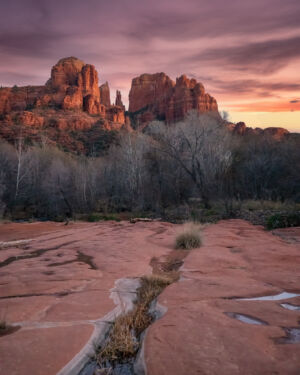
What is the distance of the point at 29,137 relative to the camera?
57.4 meters

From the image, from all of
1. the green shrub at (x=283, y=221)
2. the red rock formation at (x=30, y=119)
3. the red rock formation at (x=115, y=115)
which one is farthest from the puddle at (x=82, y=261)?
the red rock formation at (x=115, y=115)

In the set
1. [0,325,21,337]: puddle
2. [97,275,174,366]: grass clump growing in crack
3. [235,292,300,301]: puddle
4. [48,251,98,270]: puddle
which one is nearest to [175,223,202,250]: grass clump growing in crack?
[48,251,98,270]: puddle

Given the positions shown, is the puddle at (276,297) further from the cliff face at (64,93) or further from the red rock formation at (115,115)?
the red rock formation at (115,115)

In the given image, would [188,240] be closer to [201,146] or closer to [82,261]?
[82,261]

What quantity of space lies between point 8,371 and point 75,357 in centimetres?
53

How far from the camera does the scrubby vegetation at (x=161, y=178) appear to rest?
2409cm

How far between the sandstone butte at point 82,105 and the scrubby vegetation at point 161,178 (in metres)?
24.3

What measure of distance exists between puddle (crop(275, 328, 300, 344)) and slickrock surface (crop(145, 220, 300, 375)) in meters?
0.02

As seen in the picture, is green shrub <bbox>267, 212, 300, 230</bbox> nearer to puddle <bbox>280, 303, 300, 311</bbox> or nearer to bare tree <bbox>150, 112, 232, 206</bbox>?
bare tree <bbox>150, 112, 232, 206</bbox>

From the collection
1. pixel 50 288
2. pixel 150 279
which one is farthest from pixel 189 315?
pixel 50 288

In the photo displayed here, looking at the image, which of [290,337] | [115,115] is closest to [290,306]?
[290,337]

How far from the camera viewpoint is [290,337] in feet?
8.71

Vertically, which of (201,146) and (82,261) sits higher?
(201,146)

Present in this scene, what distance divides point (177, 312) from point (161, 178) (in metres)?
25.2
